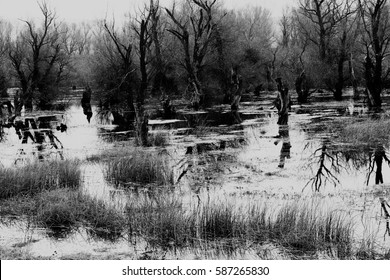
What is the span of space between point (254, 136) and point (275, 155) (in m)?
3.79

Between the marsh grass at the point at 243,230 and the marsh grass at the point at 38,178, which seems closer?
the marsh grass at the point at 243,230

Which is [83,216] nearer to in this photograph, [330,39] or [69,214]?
[69,214]

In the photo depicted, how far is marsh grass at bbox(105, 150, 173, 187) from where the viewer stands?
37.6 feet

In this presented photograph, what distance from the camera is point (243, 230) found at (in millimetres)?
7516

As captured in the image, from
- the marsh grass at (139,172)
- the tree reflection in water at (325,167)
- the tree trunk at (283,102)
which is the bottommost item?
the tree reflection in water at (325,167)

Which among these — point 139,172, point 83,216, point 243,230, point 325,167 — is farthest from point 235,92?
point 243,230

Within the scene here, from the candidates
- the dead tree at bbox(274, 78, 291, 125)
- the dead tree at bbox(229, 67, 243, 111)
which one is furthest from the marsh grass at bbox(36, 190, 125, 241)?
the dead tree at bbox(229, 67, 243, 111)

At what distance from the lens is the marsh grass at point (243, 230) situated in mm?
7051

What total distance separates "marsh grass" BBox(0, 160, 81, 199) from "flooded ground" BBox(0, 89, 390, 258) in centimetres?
46

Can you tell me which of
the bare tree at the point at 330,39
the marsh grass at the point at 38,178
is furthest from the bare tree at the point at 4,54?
the bare tree at the point at 330,39

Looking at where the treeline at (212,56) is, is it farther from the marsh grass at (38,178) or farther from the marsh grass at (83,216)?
the marsh grass at (83,216)

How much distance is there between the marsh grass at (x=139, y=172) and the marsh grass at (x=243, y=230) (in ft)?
11.0

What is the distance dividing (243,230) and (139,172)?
15.2 feet

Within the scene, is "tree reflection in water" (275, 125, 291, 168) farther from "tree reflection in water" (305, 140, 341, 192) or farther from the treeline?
the treeline
